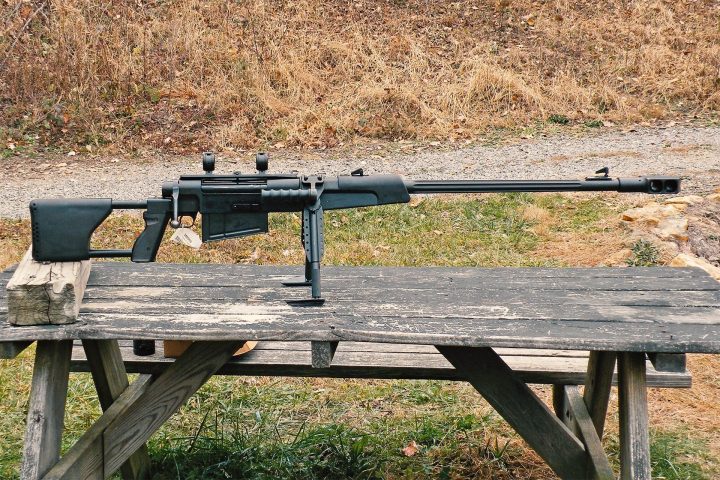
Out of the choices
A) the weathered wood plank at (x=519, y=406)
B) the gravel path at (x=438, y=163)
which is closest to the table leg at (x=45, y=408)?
the weathered wood plank at (x=519, y=406)

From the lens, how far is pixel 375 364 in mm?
3594

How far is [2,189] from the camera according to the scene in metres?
9.20

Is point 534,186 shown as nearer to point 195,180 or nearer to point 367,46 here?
point 195,180

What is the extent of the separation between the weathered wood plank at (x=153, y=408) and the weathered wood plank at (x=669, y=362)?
1.58 meters

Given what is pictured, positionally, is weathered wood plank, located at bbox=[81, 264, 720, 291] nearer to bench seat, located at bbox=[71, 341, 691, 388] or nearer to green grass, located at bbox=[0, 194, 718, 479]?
bench seat, located at bbox=[71, 341, 691, 388]

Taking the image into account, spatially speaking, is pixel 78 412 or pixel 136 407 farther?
pixel 78 412

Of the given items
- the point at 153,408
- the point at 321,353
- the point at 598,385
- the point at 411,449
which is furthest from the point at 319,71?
the point at 321,353

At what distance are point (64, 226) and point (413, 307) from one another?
1.31 m

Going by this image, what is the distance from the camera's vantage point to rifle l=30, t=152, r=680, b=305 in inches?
117

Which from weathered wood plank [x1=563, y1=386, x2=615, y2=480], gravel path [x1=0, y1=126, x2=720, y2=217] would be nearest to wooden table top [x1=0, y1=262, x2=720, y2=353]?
weathered wood plank [x1=563, y1=386, x2=615, y2=480]

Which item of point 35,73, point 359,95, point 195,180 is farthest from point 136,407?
point 35,73

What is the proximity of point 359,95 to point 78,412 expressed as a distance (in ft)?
24.7

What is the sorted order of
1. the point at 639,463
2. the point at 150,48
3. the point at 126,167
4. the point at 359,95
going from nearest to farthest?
the point at 639,463 < the point at 126,167 < the point at 359,95 < the point at 150,48

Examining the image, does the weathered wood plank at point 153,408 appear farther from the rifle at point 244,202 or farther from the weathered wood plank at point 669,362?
the weathered wood plank at point 669,362
